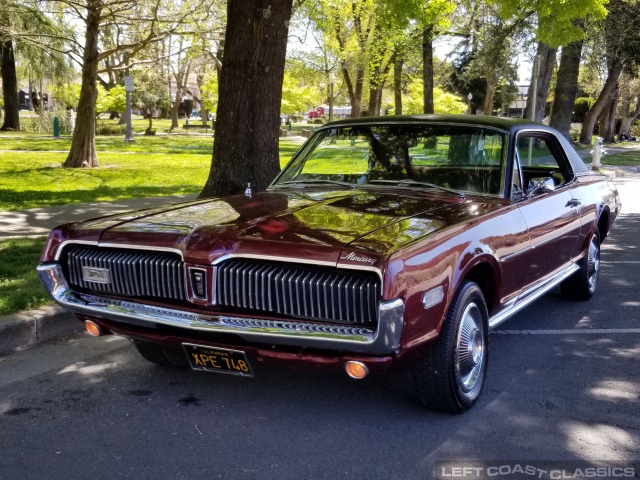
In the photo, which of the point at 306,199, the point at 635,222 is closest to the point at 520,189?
the point at 306,199

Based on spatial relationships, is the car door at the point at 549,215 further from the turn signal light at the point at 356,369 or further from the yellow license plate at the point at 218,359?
the yellow license plate at the point at 218,359

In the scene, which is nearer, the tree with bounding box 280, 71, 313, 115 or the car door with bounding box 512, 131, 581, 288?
the car door with bounding box 512, 131, 581, 288

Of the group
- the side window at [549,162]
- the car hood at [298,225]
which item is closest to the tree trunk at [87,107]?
the side window at [549,162]

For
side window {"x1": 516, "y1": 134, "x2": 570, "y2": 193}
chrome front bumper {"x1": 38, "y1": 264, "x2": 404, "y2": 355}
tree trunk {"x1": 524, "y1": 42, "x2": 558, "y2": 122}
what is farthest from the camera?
tree trunk {"x1": 524, "y1": 42, "x2": 558, "y2": 122}

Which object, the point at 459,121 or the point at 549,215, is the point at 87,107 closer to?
the point at 459,121

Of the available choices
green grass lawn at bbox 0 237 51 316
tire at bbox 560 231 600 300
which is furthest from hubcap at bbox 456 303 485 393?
green grass lawn at bbox 0 237 51 316

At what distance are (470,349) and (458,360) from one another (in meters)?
0.20

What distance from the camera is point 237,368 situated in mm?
3803

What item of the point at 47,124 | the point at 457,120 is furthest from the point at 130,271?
the point at 47,124

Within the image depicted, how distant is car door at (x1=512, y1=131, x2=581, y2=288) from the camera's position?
510 cm

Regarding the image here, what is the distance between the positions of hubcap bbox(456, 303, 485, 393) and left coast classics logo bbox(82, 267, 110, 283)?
201 cm

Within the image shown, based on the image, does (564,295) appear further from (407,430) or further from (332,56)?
(332,56)

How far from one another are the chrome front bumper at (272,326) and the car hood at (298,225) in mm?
293

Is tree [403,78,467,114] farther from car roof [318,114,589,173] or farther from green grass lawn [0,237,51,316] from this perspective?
car roof [318,114,589,173]
